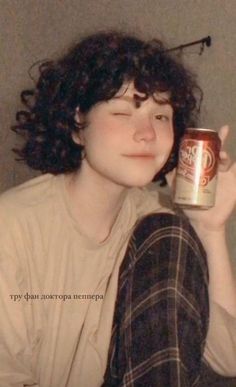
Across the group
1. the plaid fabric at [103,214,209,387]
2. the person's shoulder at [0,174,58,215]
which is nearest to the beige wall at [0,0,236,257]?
the plaid fabric at [103,214,209,387]

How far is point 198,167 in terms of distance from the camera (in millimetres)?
997

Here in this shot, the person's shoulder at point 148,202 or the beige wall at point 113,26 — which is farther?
the beige wall at point 113,26

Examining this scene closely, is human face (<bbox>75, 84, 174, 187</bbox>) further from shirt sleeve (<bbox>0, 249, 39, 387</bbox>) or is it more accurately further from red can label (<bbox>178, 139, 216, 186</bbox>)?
shirt sleeve (<bbox>0, 249, 39, 387</bbox>)

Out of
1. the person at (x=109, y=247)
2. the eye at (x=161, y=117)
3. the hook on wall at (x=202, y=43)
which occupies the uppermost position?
the hook on wall at (x=202, y=43)

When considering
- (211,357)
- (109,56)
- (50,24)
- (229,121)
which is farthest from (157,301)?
(50,24)

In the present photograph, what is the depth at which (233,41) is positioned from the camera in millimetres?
1522

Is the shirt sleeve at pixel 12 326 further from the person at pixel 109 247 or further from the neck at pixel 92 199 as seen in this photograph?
the neck at pixel 92 199

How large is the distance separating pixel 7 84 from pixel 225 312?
39.0 inches

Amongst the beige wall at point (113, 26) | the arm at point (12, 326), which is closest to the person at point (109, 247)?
the arm at point (12, 326)

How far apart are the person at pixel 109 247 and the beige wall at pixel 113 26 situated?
1.42 ft

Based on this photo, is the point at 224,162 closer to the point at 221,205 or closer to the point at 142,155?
the point at 221,205

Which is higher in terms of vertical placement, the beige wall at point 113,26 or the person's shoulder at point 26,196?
the beige wall at point 113,26

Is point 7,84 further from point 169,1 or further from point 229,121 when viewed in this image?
point 229,121

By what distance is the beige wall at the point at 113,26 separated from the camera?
1.55 metres
